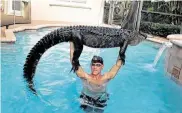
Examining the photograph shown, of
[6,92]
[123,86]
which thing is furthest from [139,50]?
[6,92]

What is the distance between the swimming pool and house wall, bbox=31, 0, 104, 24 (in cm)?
694

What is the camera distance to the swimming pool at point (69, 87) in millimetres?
4633

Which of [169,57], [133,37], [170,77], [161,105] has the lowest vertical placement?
[161,105]

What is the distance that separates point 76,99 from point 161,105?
5.16 ft

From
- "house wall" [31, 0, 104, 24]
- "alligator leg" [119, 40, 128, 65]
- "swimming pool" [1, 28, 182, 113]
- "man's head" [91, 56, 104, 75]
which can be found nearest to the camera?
"man's head" [91, 56, 104, 75]

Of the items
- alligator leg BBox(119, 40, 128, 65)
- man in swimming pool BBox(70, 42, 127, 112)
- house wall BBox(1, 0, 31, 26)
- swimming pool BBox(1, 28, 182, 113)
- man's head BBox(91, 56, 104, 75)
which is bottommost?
swimming pool BBox(1, 28, 182, 113)

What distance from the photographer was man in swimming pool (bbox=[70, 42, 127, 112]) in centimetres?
351

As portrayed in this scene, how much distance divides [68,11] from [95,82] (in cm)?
1207

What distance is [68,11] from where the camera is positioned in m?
15.3

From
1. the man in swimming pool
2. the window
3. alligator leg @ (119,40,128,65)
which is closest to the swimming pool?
the man in swimming pool

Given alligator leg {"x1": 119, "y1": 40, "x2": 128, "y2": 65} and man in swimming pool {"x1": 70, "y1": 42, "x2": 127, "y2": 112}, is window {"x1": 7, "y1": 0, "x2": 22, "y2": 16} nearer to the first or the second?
man in swimming pool {"x1": 70, "y1": 42, "x2": 127, "y2": 112}

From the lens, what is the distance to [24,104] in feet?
14.8

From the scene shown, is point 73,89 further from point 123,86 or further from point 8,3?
point 8,3

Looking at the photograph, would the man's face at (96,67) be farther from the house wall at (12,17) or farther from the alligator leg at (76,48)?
the house wall at (12,17)
